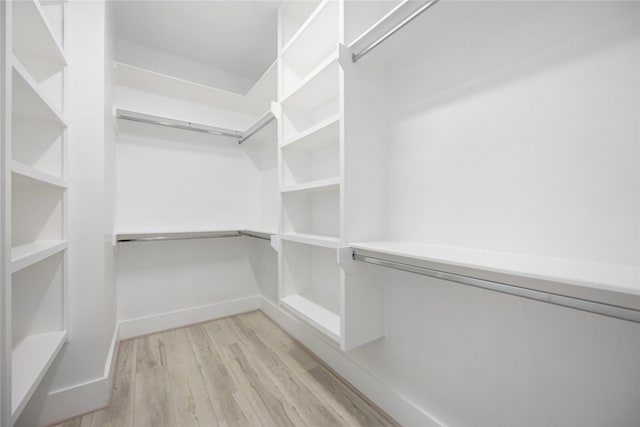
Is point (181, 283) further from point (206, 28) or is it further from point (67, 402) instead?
point (206, 28)

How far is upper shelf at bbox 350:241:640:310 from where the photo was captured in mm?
539

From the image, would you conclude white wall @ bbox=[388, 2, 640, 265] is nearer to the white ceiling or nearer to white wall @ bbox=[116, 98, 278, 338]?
the white ceiling

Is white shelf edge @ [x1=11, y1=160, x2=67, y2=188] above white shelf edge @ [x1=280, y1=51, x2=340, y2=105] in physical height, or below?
below

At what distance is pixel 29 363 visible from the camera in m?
1.00

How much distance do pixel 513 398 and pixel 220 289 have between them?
7.80 ft

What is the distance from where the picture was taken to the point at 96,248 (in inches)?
54.7

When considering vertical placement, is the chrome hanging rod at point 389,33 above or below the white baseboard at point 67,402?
above

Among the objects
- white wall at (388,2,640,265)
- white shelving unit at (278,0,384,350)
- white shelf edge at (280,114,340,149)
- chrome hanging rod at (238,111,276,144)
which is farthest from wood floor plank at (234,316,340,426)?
chrome hanging rod at (238,111,276,144)

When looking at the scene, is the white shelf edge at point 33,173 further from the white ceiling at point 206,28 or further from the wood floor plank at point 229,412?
the white ceiling at point 206,28

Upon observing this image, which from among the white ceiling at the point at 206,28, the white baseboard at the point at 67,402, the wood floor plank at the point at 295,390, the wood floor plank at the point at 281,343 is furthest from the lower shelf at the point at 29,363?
the white ceiling at the point at 206,28

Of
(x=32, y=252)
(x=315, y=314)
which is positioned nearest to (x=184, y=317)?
(x=315, y=314)

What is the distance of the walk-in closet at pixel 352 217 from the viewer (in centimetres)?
72

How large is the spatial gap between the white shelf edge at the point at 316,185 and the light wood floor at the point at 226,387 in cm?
118

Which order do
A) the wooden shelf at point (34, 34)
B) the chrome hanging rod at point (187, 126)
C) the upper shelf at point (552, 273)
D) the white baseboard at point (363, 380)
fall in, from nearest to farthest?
the upper shelf at point (552, 273) < the wooden shelf at point (34, 34) < the white baseboard at point (363, 380) < the chrome hanging rod at point (187, 126)
